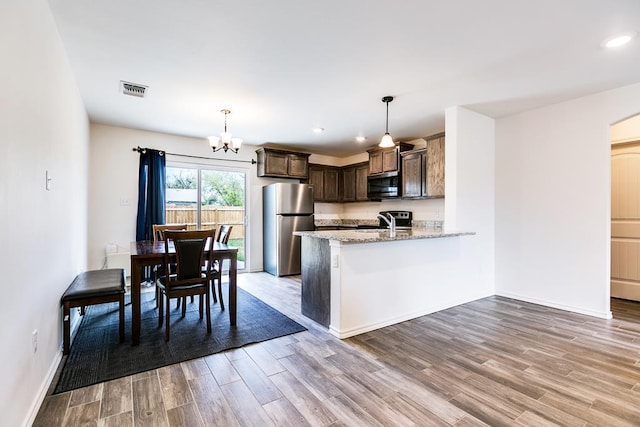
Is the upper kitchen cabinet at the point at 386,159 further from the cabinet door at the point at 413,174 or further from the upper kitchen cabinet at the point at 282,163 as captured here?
the upper kitchen cabinet at the point at 282,163

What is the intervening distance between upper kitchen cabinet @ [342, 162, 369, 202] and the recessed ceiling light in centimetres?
406

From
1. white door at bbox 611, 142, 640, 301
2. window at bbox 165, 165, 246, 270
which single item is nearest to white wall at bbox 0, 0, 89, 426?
window at bbox 165, 165, 246, 270

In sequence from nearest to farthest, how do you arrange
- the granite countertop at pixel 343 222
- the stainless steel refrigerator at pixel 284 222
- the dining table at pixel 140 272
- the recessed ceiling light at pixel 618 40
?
the recessed ceiling light at pixel 618 40, the dining table at pixel 140 272, the stainless steel refrigerator at pixel 284 222, the granite countertop at pixel 343 222

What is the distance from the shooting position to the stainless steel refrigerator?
5613 mm

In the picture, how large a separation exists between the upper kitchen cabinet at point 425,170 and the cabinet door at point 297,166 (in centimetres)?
197

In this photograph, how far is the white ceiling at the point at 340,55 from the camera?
2.03 m

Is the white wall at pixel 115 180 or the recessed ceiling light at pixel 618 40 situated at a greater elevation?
the recessed ceiling light at pixel 618 40

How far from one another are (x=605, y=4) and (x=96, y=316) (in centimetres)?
518

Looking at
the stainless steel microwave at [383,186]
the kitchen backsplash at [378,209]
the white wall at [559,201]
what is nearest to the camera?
the white wall at [559,201]

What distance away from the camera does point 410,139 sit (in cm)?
558

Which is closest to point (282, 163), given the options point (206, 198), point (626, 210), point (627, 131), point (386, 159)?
point (206, 198)

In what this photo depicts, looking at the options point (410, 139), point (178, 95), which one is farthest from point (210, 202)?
point (410, 139)

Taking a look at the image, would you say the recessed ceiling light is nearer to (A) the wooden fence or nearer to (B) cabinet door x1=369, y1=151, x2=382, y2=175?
(B) cabinet door x1=369, y1=151, x2=382, y2=175

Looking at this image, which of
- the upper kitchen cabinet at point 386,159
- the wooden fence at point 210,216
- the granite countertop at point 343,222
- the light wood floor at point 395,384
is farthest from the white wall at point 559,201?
the wooden fence at point 210,216
